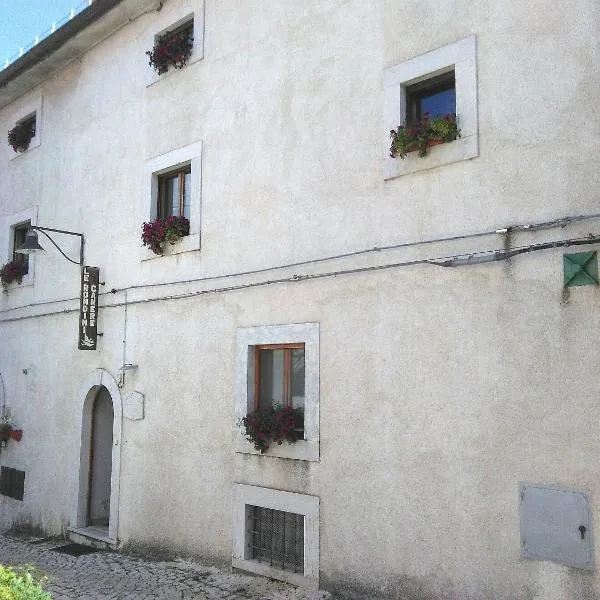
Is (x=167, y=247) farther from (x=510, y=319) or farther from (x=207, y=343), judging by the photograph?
(x=510, y=319)

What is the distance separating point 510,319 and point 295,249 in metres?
2.83

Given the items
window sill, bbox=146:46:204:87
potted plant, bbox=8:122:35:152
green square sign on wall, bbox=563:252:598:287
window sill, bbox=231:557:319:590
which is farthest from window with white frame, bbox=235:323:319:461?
potted plant, bbox=8:122:35:152

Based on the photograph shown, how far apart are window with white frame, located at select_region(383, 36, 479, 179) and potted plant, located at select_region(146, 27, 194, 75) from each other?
385 centimetres

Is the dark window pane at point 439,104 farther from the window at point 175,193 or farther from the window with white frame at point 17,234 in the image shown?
the window with white frame at point 17,234

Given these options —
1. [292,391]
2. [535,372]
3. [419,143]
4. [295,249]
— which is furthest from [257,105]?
[535,372]

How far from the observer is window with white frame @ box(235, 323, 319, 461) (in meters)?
7.59

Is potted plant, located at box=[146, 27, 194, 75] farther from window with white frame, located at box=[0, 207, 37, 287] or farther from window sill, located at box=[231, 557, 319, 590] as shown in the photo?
window sill, located at box=[231, 557, 319, 590]

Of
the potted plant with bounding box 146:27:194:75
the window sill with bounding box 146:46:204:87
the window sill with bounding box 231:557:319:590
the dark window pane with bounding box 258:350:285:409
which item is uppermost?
the potted plant with bounding box 146:27:194:75

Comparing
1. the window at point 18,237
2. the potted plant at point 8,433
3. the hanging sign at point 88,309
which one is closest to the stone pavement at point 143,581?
the potted plant at point 8,433

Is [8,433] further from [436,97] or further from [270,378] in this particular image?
[436,97]

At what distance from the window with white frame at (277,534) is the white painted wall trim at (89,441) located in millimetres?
2561

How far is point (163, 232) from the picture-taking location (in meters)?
9.61

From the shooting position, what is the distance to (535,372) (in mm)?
5922

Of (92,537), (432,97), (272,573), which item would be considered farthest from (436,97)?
(92,537)
